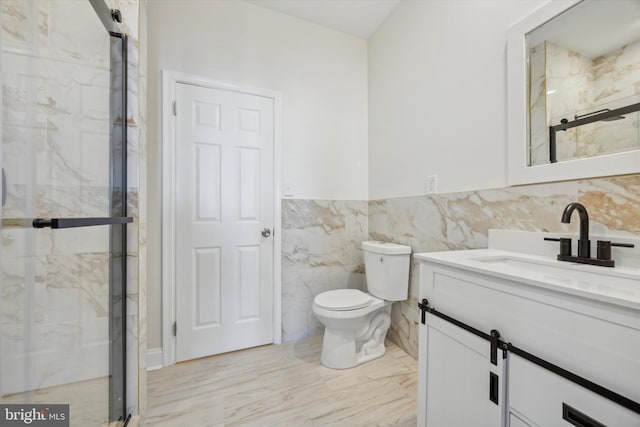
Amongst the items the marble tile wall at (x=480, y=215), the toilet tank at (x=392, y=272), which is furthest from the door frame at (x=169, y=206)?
the marble tile wall at (x=480, y=215)

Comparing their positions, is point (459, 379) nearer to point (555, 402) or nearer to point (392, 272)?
point (555, 402)

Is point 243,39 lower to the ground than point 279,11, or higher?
lower

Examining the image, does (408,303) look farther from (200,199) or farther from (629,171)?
(200,199)

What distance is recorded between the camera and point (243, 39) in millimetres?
2012

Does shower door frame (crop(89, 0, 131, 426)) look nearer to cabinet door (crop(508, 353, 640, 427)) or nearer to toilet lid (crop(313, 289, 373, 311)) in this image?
toilet lid (crop(313, 289, 373, 311))

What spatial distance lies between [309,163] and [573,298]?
186 cm

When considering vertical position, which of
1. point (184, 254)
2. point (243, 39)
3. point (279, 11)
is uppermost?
point (279, 11)

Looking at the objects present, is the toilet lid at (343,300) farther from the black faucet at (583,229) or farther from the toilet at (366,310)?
the black faucet at (583,229)

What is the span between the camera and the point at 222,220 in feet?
6.35

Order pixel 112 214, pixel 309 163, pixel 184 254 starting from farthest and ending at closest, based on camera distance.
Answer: pixel 309 163 → pixel 184 254 → pixel 112 214

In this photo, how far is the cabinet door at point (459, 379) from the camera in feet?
2.57

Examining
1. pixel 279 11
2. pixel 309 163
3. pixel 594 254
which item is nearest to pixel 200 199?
pixel 309 163

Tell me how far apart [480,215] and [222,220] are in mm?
1669

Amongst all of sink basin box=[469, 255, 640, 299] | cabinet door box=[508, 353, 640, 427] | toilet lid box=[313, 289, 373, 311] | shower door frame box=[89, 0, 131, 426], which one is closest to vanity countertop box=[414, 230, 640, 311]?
sink basin box=[469, 255, 640, 299]
